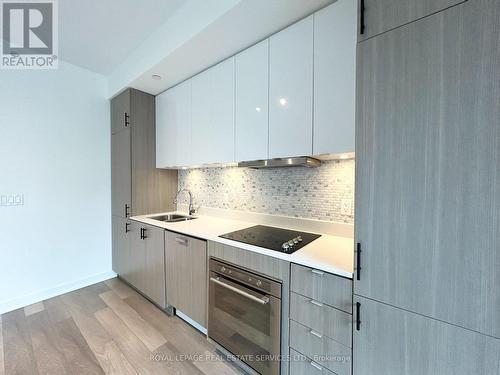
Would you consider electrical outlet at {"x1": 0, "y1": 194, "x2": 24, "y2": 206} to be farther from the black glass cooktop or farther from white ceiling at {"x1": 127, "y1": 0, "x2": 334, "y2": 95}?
the black glass cooktop

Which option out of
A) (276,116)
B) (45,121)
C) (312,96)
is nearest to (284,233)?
(276,116)

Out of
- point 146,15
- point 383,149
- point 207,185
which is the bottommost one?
point 207,185

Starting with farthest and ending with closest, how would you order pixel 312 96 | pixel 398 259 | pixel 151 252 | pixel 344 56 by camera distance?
pixel 151 252, pixel 312 96, pixel 344 56, pixel 398 259

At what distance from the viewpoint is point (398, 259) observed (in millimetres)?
855

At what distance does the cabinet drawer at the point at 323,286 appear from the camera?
1019mm

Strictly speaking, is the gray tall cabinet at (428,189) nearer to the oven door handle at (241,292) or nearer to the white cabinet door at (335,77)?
the white cabinet door at (335,77)

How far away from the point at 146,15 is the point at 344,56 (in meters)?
1.65

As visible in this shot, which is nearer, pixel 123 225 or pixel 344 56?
pixel 344 56

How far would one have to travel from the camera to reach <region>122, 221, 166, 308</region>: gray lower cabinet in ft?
6.89

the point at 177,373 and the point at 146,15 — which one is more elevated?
the point at 146,15

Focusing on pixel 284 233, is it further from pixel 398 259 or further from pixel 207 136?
pixel 207 136

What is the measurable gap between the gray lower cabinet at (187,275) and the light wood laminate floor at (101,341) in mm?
210

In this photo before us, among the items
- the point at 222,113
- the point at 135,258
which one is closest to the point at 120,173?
the point at 135,258

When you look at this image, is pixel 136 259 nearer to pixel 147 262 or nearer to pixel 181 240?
pixel 147 262
